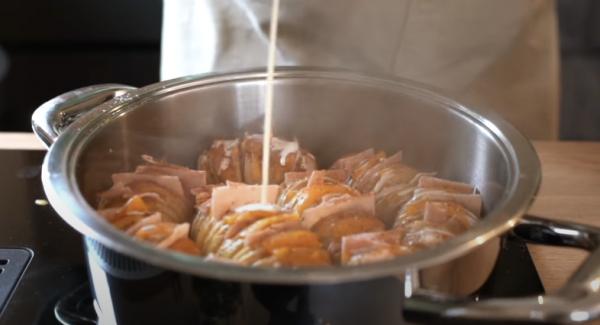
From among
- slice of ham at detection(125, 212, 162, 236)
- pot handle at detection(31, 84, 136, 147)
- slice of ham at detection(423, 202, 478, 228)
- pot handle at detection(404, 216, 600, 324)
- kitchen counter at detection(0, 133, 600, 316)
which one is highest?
pot handle at detection(31, 84, 136, 147)

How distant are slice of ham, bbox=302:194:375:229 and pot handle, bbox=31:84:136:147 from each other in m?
0.24

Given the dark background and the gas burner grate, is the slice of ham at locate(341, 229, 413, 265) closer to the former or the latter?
the gas burner grate

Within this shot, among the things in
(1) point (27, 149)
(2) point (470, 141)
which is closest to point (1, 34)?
(1) point (27, 149)

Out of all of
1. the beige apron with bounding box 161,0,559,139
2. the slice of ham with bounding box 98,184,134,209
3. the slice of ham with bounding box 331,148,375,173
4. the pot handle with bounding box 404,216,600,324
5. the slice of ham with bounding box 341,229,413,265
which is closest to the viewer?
the pot handle with bounding box 404,216,600,324

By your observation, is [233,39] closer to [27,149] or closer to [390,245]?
[27,149]

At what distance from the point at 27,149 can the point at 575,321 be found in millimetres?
745

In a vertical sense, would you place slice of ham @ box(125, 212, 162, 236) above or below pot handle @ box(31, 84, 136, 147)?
below

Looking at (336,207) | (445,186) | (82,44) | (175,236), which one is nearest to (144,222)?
(175,236)

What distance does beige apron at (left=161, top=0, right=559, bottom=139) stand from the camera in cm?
97

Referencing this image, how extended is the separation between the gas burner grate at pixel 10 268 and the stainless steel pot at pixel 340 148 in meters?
0.12

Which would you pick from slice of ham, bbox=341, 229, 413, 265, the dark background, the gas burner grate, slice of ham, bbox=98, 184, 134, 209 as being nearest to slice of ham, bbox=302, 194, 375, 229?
slice of ham, bbox=341, 229, 413, 265

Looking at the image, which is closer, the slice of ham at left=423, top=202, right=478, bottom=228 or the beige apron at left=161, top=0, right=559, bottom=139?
the slice of ham at left=423, top=202, right=478, bottom=228

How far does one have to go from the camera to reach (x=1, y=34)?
174 cm

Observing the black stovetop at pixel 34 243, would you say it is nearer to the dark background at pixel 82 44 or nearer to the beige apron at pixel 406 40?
the beige apron at pixel 406 40
